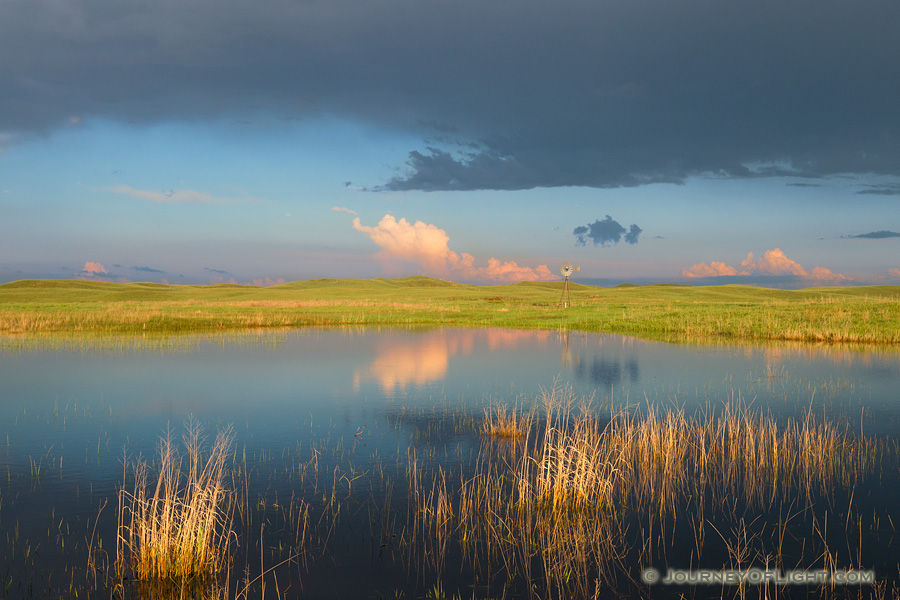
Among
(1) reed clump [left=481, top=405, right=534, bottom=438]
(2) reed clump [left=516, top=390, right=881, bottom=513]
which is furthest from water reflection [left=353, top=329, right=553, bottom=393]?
(2) reed clump [left=516, top=390, right=881, bottom=513]

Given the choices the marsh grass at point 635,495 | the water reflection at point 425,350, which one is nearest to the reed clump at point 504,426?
the marsh grass at point 635,495

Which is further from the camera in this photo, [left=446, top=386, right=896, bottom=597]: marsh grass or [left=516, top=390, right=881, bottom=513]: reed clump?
[left=516, top=390, right=881, bottom=513]: reed clump

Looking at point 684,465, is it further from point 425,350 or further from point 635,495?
point 425,350

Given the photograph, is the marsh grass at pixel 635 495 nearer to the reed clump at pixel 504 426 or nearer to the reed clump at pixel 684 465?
the reed clump at pixel 684 465

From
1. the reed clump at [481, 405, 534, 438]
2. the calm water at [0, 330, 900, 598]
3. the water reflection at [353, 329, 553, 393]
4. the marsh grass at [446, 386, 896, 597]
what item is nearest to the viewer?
the marsh grass at [446, 386, 896, 597]

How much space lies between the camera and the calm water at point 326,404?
934 centimetres

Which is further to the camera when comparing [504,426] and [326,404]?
[326,404]

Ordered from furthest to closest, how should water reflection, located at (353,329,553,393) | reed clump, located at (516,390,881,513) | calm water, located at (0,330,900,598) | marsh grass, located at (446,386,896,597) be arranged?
water reflection, located at (353,329,553,393), reed clump, located at (516,390,881,513), calm water, located at (0,330,900,598), marsh grass, located at (446,386,896,597)

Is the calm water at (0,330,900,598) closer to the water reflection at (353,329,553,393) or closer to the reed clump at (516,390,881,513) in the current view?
the water reflection at (353,329,553,393)

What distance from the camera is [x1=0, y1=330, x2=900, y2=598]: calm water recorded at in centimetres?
934

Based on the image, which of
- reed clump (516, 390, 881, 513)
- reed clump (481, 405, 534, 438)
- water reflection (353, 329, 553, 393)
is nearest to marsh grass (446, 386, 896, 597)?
reed clump (516, 390, 881, 513)

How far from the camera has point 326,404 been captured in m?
20.0

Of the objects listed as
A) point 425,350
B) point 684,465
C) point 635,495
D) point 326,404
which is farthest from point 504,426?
point 425,350

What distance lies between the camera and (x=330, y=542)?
9.65 meters
